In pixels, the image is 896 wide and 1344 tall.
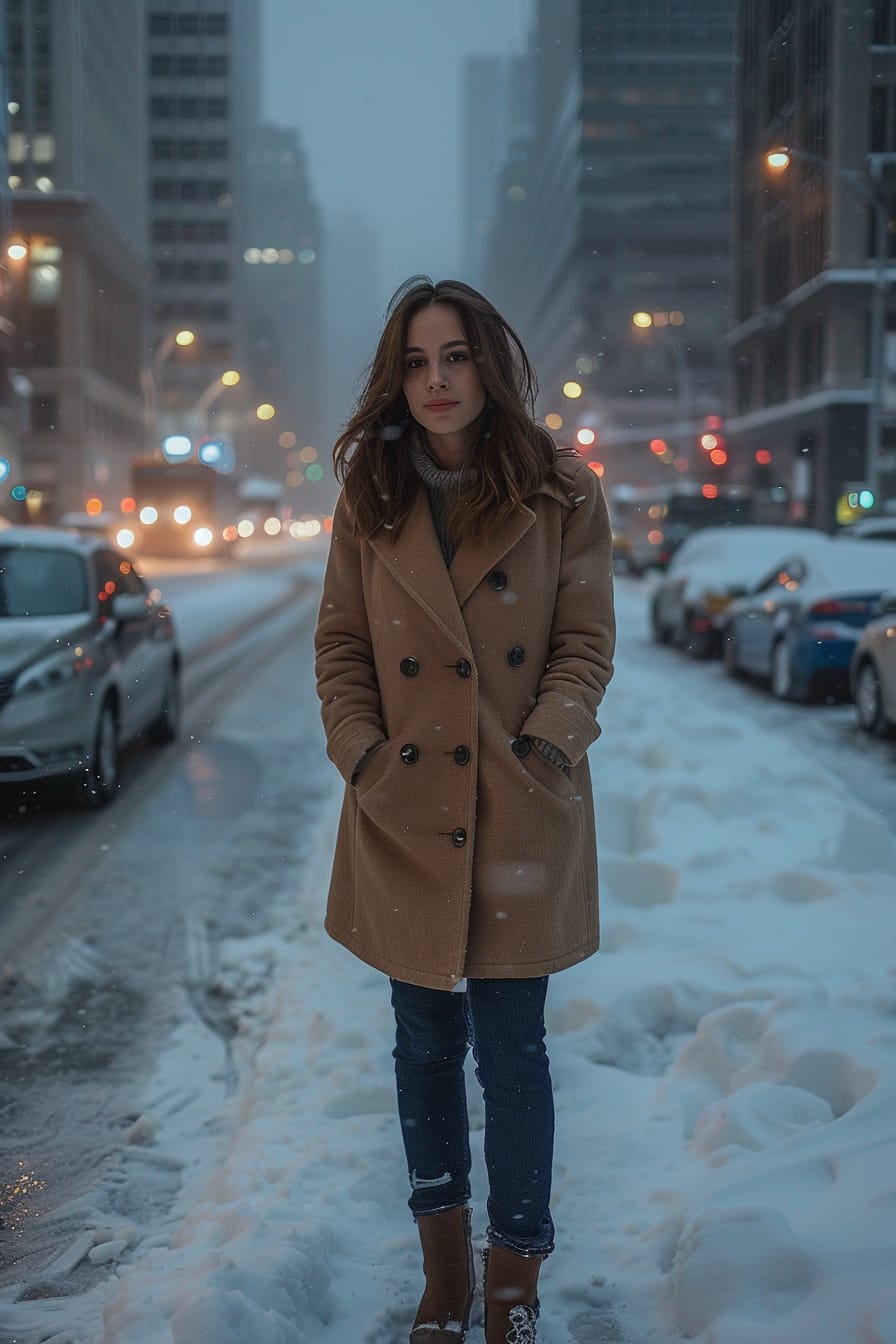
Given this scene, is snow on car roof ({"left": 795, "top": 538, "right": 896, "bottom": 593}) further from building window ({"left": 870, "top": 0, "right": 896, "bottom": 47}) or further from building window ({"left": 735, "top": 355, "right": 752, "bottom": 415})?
building window ({"left": 735, "top": 355, "right": 752, "bottom": 415})

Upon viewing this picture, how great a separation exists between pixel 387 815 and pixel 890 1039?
70.1 inches

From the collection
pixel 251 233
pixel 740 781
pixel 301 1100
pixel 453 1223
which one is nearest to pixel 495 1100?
pixel 453 1223

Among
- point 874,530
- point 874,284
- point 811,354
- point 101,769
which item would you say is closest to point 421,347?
point 101,769

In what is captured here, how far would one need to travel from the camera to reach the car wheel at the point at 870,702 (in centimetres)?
1051

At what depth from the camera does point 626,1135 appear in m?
3.35

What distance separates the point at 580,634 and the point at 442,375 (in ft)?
1.78

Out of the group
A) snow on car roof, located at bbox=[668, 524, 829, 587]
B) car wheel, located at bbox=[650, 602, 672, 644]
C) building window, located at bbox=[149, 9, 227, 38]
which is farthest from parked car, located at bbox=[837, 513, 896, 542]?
building window, located at bbox=[149, 9, 227, 38]

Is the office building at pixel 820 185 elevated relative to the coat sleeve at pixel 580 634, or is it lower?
elevated

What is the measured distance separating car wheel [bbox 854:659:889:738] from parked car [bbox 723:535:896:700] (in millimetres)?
1351

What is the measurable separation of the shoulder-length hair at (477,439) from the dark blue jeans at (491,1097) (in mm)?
871

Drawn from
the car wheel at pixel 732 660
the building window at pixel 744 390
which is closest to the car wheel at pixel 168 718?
the car wheel at pixel 732 660

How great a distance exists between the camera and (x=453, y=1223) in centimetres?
253

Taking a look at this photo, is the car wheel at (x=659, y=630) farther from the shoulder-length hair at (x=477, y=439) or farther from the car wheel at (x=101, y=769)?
the shoulder-length hair at (x=477, y=439)

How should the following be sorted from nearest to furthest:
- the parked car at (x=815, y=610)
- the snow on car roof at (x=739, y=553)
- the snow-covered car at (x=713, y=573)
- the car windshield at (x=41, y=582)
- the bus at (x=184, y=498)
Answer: the car windshield at (x=41, y=582) < the parked car at (x=815, y=610) < the snow on car roof at (x=739, y=553) < the snow-covered car at (x=713, y=573) < the bus at (x=184, y=498)
